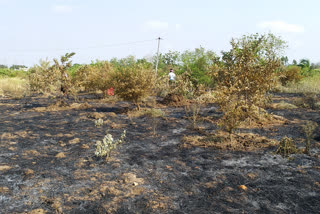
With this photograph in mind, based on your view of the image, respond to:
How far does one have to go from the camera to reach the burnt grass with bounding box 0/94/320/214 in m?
3.27

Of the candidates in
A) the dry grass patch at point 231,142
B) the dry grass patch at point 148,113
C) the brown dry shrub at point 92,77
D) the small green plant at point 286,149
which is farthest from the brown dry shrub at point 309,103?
the brown dry shrub at point 92,77

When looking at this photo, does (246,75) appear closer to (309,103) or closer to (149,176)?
(149,176)

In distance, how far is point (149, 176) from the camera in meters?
4.16

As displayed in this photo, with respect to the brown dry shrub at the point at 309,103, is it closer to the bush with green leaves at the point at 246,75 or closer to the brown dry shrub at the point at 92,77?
the bush with green leaves at the point at 246,75

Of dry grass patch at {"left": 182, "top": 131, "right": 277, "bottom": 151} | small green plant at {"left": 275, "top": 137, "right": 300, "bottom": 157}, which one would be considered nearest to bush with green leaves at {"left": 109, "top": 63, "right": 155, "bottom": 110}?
dry grass patch at {"left": 182, "top": 131, "right": 277, "bottom": 151}

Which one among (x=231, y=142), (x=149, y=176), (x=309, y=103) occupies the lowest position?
(x=149, y=176)

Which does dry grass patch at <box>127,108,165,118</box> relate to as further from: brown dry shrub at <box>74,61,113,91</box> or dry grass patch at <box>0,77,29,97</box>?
dry grass patch at <box>0,77,29,97</box>

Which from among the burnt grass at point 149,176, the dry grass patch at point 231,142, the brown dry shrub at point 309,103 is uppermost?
the brown dry shrub at point 309,103

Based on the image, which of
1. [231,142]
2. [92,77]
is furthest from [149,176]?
[92,77]

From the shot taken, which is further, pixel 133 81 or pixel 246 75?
pixel 133 81

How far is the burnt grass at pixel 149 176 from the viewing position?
10.7 ft

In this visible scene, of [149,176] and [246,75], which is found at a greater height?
[246,75]

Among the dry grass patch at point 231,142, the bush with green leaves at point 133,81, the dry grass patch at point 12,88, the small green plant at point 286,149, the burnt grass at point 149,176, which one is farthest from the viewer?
the dry grass patch at point 12,88

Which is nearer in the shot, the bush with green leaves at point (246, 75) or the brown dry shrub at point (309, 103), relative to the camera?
the bush with green leaves at point (246, 75)
